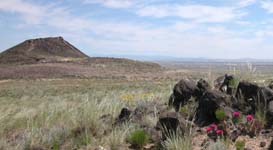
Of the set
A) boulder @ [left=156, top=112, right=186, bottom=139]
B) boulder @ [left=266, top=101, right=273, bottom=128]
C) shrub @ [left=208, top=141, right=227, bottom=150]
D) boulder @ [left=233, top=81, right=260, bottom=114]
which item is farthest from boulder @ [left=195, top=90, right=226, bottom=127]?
shrub @ [left=208, top=141, right=227, bottom=150]

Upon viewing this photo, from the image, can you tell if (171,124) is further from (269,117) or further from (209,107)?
(269,117)

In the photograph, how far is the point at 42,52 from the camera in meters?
94.0

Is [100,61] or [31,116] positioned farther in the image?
[100,61]

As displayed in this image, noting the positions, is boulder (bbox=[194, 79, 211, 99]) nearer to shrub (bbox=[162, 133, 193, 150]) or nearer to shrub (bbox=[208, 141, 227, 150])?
shrub (bbox=[162, 133, 193, 150])

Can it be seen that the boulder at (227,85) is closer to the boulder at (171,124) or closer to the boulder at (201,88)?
the boulder at (201,88)

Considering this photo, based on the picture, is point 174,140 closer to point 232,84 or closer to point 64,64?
point 232,84

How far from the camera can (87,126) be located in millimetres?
8477

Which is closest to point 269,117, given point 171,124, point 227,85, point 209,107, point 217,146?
point 209,107

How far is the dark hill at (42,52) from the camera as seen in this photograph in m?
85.8

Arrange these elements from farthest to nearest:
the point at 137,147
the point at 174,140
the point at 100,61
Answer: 1. the point at 100,61
2. the point at 137,147
3. the point at 174,140

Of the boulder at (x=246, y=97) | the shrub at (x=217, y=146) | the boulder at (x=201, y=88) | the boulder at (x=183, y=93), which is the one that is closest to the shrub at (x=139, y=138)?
the shrub at (x=217, y=146)

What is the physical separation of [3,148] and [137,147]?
242cm

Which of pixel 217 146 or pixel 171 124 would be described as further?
pixel 171 124

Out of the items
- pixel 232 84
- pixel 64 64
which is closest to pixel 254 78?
pixel 232 84
